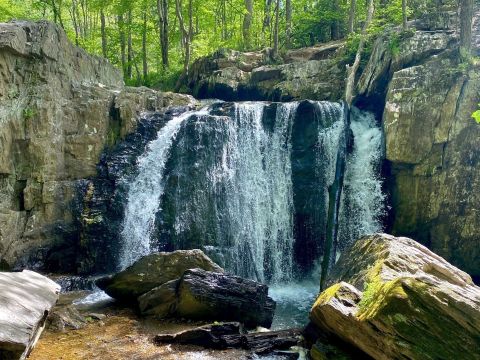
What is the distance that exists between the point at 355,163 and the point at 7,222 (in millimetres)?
9890

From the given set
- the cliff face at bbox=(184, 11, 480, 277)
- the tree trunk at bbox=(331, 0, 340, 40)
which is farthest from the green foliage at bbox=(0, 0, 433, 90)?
the cliff face at bbox=(184, 11, 480, 277)

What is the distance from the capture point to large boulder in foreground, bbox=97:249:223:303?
8.81 metres

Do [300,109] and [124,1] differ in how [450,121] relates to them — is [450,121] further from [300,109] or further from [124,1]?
[124,1]

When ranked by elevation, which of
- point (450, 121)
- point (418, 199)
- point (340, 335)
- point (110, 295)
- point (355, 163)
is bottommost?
point (110, 295)

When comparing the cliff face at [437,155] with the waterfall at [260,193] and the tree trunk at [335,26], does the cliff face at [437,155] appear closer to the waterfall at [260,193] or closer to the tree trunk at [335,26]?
the waterfall at [260,193]

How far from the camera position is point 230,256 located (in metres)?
12.1

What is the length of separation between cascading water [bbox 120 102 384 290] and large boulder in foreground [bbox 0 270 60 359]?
18.6ft

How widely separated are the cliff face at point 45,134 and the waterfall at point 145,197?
125cm

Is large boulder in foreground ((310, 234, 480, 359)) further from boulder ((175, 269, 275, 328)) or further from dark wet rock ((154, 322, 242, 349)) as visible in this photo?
boulder ((175, 269, 275, 328))

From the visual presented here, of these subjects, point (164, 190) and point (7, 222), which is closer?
point (7, 222)

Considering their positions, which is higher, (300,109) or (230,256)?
(300,109)

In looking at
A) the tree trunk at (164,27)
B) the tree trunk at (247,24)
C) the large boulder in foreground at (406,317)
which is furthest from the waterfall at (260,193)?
the tree trunk at (164,27)

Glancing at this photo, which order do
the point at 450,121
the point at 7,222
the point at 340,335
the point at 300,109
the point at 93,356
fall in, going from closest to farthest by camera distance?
the point at 340,335 < the point at 93,356 < the point at 7,222 < the point at 450,121 < the point at 300,109

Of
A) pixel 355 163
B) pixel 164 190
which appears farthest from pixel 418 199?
pixel 164 190
